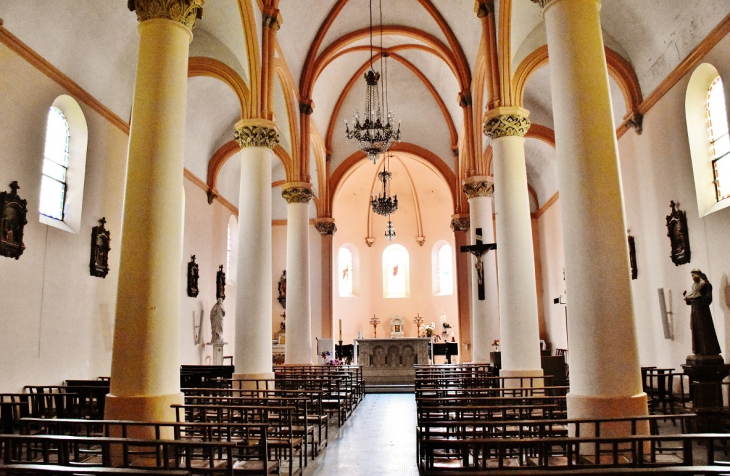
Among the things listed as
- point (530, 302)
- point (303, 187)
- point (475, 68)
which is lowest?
point (530, 302)

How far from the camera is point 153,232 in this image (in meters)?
6.82

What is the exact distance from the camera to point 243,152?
12383mm

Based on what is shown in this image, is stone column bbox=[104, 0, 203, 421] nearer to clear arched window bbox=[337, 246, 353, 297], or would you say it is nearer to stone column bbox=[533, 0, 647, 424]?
stone column bbox=[533, 0, 647, 424]

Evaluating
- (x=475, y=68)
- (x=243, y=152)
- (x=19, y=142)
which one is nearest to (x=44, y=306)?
(x=19, y=142)

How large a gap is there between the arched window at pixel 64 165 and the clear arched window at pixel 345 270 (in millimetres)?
17403

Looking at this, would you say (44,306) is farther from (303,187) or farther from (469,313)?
(469,313)

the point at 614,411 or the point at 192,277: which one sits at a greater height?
the point at 192,277

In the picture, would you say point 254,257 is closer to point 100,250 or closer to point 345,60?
point 100,250

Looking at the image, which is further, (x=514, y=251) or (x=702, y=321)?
(x=514, y=251)

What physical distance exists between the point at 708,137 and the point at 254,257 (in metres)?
9.31

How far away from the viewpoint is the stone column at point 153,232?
647 cm

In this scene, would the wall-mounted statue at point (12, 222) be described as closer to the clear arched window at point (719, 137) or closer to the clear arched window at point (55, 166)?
the clear arched window at point (55, 166)

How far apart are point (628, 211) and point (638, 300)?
2.21 metres

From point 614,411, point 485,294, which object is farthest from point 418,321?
point 614,411
